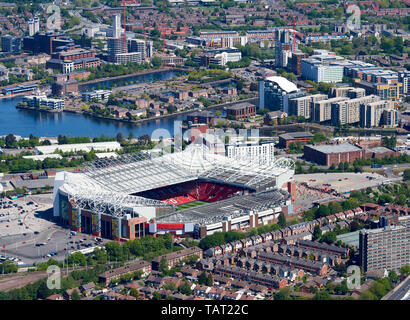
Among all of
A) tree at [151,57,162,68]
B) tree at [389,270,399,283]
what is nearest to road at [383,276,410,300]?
tree at [389,270,399,283]

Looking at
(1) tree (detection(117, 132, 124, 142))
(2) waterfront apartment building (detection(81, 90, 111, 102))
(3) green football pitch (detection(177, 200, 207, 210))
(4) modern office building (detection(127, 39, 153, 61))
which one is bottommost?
(3) green football pitch (detection(177, 200, 207, 210))

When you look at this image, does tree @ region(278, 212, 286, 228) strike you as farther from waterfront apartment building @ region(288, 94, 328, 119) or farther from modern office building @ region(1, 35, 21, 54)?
modern office building @ region(1, 35, 21, 54)

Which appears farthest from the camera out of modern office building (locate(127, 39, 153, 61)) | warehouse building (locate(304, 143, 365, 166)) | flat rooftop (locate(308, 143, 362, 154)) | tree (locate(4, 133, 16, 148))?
modern office building (locate(127, 39, 153, 61))

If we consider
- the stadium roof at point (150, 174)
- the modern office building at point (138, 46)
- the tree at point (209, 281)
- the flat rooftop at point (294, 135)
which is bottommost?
the tree at point (209, 281)

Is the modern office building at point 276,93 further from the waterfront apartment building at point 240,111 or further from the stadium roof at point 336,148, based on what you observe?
the stadium roof at point 336,148

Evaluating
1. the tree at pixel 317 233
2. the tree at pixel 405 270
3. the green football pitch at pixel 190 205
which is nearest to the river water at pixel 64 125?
the green football pitch at pixel 190 205

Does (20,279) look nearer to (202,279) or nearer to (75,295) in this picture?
(75,295)
